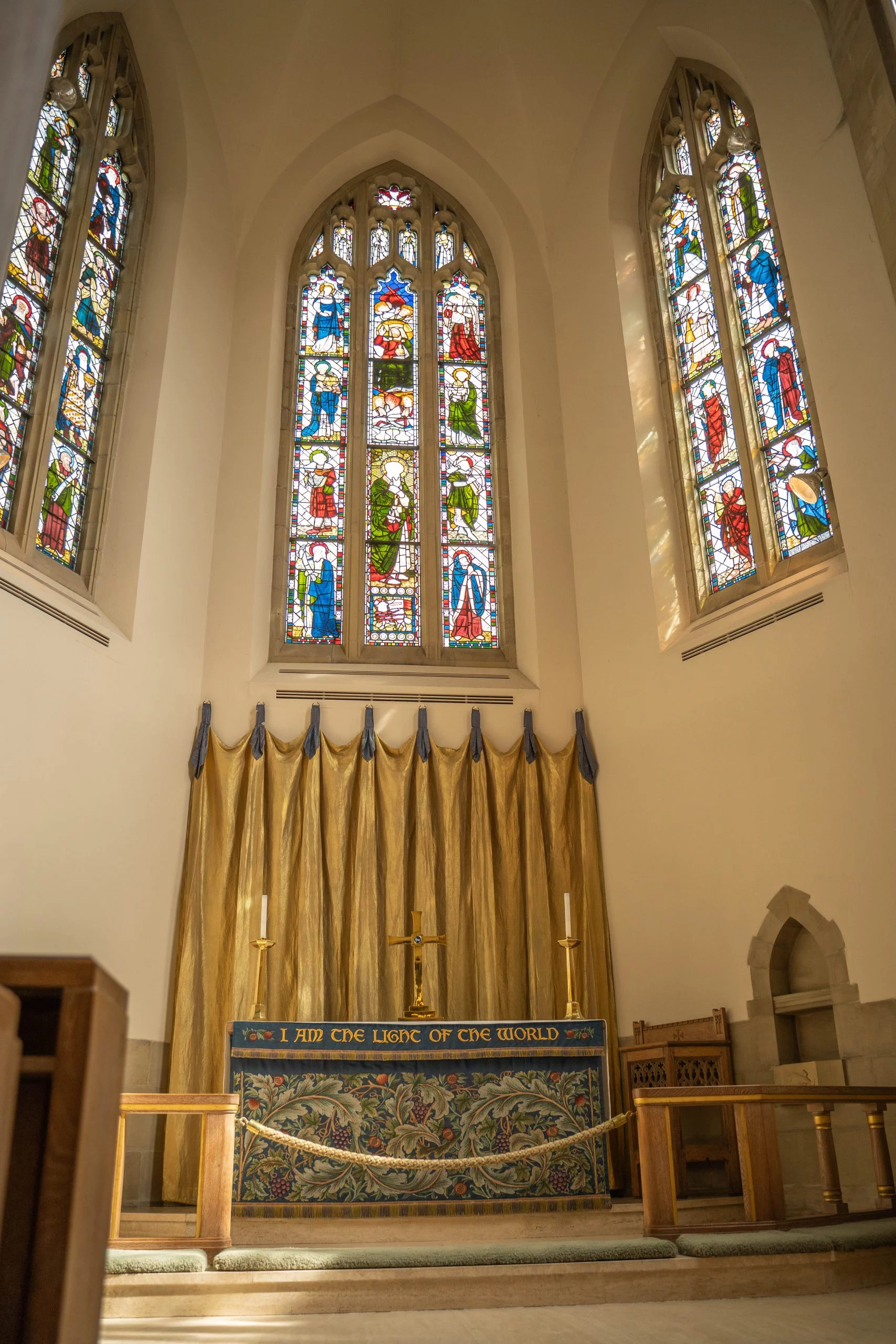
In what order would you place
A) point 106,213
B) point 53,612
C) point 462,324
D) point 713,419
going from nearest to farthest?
1. point 53,612
2. point 713,419
3. point 106,213
4. point 462,324

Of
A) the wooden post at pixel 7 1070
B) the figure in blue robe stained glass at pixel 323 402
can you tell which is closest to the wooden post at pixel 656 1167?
the wooden post at pixel 7 1070

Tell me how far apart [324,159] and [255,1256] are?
9.39 metres

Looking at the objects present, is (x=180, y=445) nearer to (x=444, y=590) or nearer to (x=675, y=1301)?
(x=444, y=590)

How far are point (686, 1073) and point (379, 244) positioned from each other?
313 inches

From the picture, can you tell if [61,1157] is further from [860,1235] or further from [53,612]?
[53,612]

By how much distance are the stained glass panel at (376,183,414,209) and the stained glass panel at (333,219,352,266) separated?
1.32ft

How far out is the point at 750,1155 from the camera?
4.61 metres

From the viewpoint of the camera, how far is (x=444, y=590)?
9273mm

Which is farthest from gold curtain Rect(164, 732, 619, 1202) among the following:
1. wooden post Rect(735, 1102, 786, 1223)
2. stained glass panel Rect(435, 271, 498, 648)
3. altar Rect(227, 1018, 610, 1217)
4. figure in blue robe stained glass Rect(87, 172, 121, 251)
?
figure in blue robe stained glass Rect(87, 172, 121, 251)

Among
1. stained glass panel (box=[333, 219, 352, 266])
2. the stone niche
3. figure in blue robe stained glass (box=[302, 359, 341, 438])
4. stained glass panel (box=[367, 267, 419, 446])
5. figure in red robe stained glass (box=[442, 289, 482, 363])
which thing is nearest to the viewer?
the stone niche

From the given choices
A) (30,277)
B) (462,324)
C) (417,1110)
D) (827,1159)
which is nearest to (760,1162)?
(827,1159)

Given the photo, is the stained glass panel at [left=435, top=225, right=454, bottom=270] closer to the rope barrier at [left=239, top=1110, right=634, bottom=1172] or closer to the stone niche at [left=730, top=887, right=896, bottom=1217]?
the stone niche at [left=730, top=887, right=896, bottom=1217]

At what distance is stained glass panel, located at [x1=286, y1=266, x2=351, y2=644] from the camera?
9.06 m

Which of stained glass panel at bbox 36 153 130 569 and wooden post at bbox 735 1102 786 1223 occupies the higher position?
stained glass panel at bbox 36 153 130 569
